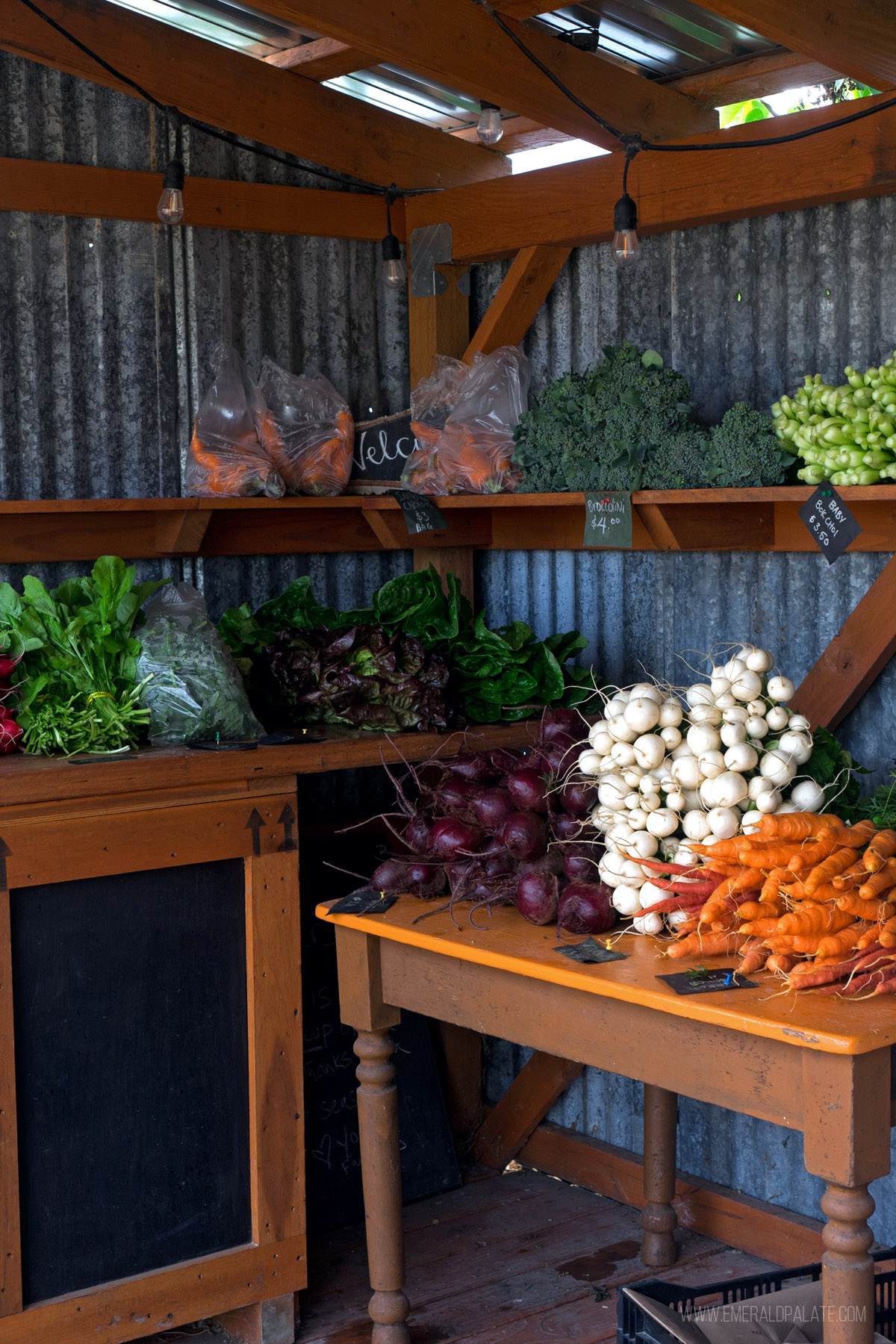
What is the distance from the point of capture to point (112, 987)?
293 cm

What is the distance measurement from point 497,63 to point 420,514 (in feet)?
3.73

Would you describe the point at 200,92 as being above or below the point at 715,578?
above

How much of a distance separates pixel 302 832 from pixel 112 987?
1042mm

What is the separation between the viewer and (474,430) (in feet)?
12.1

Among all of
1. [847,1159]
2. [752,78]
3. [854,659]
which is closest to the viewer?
[847,1159]

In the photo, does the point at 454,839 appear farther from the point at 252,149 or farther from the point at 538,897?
the point at 252,149

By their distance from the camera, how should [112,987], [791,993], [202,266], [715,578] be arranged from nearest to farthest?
[791,993] < [112,987] < [715,578] < [202,266]

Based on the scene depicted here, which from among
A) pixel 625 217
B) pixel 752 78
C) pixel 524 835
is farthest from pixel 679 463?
pixel 752 78

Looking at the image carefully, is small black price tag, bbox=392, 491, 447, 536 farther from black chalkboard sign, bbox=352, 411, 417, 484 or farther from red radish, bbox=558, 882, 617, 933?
red radish, bbox=558, 882, 617, 933

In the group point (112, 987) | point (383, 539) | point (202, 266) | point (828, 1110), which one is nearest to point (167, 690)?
point (112, 987)

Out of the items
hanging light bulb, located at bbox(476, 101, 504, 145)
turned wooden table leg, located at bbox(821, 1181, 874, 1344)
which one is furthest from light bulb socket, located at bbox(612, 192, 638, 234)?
turned wooden table leg, located at bbox(821, 1181, 874, 1344)

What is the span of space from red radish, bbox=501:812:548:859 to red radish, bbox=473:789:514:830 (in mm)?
54

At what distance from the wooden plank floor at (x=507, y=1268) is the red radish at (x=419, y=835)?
117 cm

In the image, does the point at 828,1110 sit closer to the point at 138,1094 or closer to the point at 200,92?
the point at 138,1094
